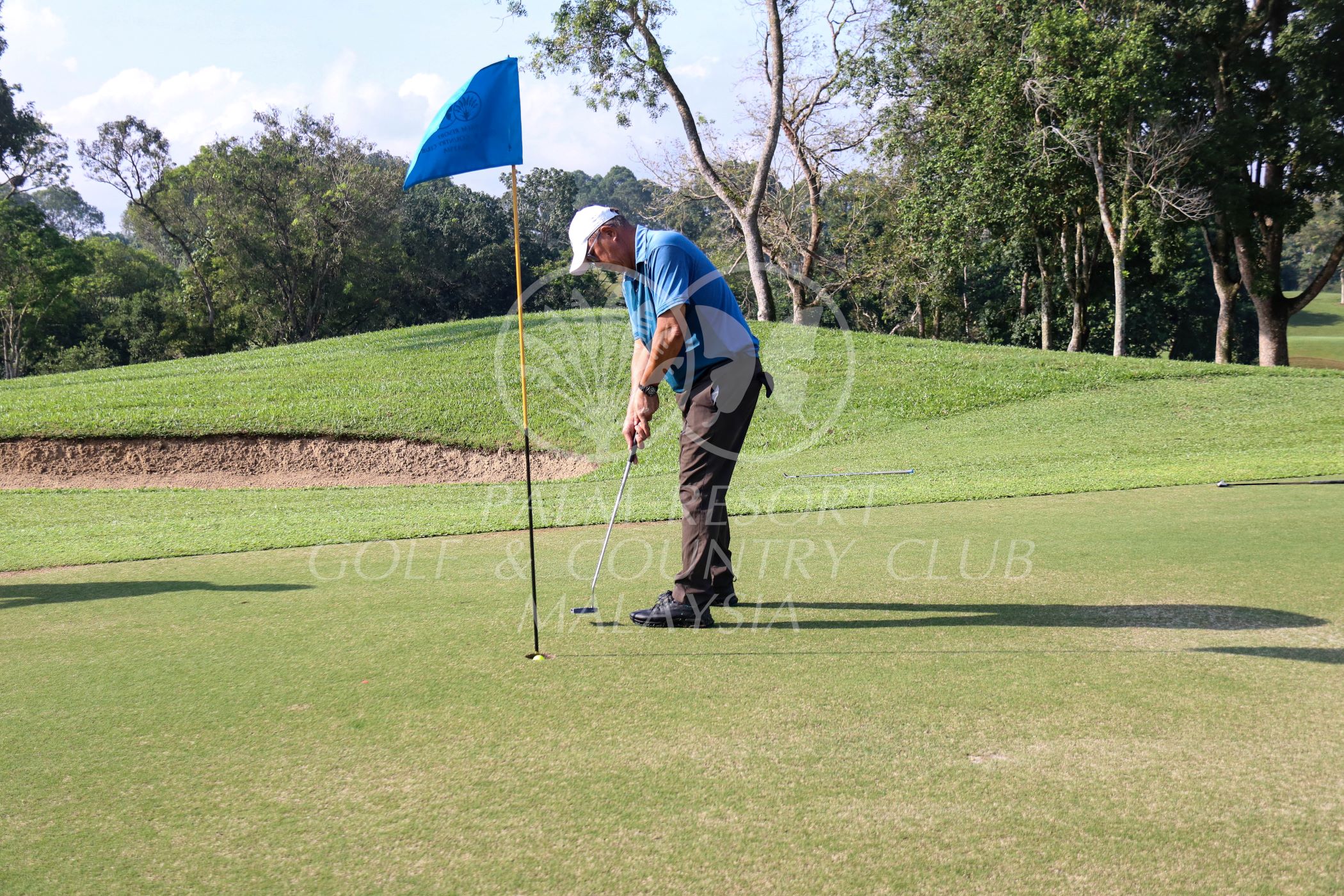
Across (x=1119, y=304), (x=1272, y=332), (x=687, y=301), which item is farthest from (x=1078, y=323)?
(x=687, y=301)

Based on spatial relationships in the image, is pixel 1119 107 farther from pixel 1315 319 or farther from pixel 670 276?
pixel 1315 319

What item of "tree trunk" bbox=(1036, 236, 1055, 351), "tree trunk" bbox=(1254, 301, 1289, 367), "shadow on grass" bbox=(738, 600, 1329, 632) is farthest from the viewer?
"tree trunk" bbox=(1036, 236, 1055, 351)

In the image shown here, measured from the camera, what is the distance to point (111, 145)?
52.0 metres

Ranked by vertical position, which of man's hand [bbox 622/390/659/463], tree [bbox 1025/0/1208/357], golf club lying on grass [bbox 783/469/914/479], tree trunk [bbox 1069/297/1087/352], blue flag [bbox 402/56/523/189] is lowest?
golf club lying on grass [bbox 783/469/914/479]

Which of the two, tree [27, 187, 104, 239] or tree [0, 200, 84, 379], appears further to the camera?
tree [27, 187, 104, 239]

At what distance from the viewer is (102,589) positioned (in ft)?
22.9

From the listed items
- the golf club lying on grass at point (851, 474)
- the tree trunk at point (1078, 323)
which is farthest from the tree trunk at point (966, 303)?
the golf club lying on grass at point (851, 474)

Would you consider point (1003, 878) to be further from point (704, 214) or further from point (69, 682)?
point (704, 214)

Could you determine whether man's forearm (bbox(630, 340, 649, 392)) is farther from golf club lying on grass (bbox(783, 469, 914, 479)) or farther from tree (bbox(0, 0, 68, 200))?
tree (bbox(0, 0, 68, 200))

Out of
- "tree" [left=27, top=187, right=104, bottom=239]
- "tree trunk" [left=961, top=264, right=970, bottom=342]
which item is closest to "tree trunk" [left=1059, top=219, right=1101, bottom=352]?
"tree trunk" [left=961, top=264, right=970, bottom=342]

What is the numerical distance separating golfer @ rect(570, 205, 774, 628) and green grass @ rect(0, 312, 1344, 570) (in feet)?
15.6

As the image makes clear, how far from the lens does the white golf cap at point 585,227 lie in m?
5.37

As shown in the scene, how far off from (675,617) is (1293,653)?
2.94 metres

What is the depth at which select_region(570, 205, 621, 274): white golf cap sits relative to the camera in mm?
5367
